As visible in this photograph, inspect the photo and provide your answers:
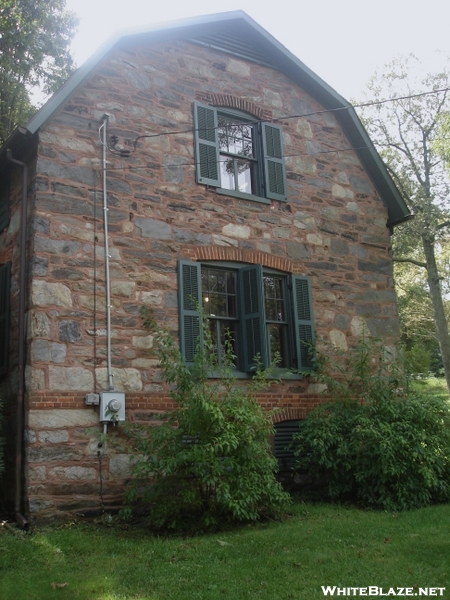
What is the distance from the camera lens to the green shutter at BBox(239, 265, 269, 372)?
30.9ft

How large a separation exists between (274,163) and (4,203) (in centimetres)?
437

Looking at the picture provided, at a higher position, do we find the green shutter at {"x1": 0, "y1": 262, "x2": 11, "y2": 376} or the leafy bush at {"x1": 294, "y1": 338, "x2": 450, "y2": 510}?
the green shutter at {"x1": 0, "y1": 262, "x2": 11, "y2": 376}

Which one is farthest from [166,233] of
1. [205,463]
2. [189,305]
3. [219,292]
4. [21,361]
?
[205,463]

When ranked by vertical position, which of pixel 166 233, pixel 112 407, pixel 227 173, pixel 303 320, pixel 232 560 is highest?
pixel 227 173

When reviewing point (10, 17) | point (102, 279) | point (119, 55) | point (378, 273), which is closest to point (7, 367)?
point (102, 279)

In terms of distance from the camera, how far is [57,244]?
26.9ft

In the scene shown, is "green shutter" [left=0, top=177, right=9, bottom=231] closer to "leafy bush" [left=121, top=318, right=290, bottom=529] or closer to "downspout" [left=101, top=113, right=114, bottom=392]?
"downspout" [left=101, top=113, right=114, bottom=392]

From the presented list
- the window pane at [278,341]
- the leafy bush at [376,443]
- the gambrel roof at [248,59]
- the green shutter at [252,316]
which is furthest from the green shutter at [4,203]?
the leafy bush at [376,443]

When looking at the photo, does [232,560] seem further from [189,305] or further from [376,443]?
[189,305]

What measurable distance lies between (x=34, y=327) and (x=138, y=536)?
9.19 ft

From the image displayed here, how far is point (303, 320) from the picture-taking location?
397 inches

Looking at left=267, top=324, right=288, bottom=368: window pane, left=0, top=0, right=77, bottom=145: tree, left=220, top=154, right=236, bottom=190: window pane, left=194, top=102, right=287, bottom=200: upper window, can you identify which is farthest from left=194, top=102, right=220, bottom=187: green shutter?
left=0, top=0, right=77, bottom=145: tree

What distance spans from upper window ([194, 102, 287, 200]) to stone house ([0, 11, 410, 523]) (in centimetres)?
3

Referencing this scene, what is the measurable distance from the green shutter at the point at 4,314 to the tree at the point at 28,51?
892 cm
